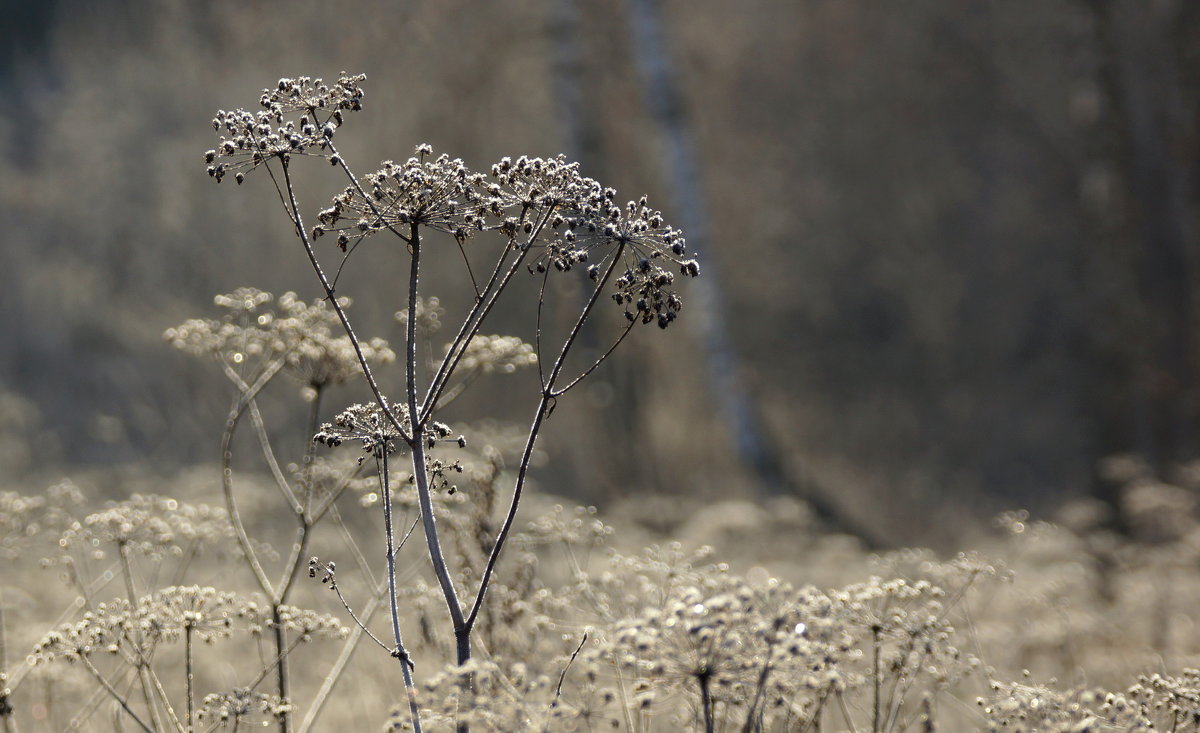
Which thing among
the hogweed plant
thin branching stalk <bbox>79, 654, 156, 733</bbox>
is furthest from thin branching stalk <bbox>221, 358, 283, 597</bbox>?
the hogweed plant

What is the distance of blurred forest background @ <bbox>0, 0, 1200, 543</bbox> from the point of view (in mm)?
19312

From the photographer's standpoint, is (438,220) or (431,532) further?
(438,220)

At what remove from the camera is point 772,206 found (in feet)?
71.7

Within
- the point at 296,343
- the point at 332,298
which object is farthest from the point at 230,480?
the point at 332,298

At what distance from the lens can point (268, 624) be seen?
4355 millimetres

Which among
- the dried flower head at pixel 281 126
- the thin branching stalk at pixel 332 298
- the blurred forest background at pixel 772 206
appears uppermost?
the blurred forest background at pixel 772 206

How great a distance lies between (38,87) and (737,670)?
23243 millimetres

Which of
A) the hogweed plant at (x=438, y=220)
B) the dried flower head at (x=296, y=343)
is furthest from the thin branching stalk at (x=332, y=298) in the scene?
the dried flower head at (x=296, y=343)

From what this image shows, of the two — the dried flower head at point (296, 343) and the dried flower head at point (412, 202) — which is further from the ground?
the dried flower head at point (296, 343)

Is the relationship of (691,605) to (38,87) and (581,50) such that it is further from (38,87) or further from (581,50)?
(38,87)

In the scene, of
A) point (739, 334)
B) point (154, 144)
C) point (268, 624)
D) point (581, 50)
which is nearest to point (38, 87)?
point (154, 144)

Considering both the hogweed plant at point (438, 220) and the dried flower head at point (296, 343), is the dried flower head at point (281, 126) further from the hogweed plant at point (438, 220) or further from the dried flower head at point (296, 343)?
the dried flower head at point (296, 343)

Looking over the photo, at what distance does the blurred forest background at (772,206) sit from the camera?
760 inches

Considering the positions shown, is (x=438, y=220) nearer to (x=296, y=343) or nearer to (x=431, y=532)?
(x=431, y=532)
